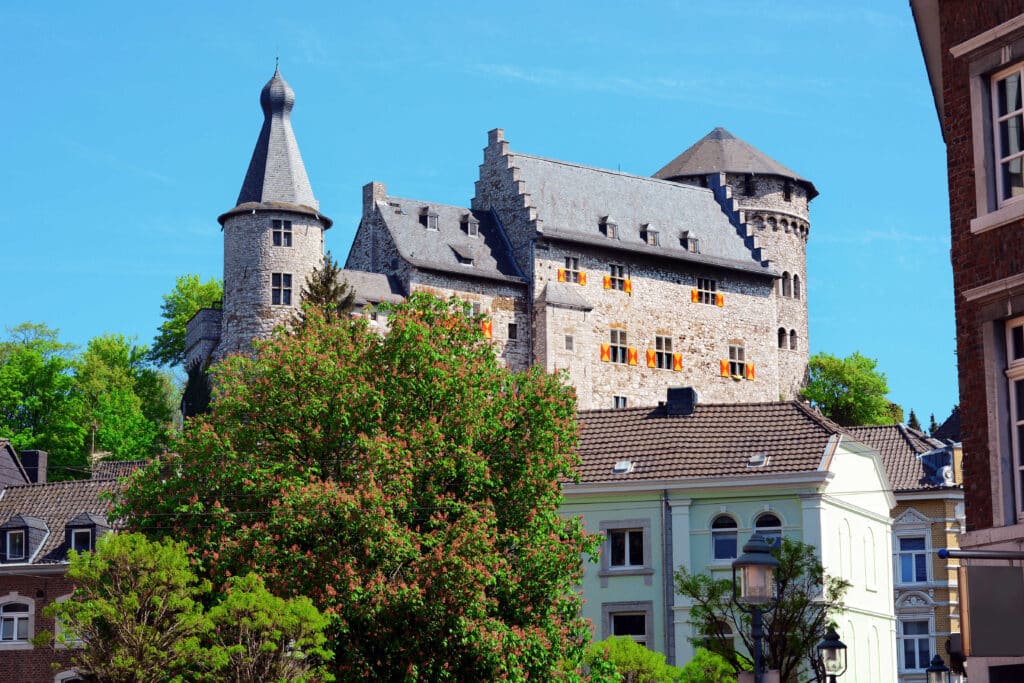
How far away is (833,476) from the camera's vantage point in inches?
1570

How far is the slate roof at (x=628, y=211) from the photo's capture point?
92.9 meters

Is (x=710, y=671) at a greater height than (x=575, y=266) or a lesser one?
lesser

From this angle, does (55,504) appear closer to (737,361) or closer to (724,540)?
(724,540)

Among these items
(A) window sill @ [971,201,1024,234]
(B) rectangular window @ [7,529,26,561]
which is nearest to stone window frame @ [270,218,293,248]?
(B) rectangular window @ [7,529,26,561]

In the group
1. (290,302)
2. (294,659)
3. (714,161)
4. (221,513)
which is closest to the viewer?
(294,659)

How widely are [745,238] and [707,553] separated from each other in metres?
61.0

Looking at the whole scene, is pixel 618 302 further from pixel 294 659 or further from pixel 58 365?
pixel 294 659

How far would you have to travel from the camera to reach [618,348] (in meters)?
91.8

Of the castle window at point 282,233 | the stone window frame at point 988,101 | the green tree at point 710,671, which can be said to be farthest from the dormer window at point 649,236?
the stone window frame at point 988,101

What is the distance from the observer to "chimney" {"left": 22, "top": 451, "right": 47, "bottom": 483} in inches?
2247

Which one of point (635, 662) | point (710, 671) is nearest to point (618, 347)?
point (635, 662)

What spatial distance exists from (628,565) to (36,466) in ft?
79.6

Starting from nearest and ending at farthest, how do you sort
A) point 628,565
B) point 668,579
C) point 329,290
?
point 668,579
point 628,565
point 329,290

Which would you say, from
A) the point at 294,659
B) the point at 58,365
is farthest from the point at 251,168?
the point at 294,659
